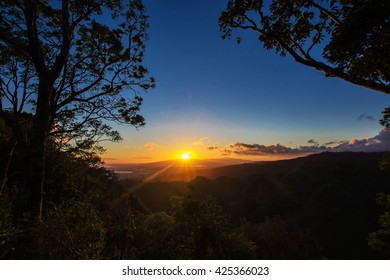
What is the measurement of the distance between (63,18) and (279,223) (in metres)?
55.0

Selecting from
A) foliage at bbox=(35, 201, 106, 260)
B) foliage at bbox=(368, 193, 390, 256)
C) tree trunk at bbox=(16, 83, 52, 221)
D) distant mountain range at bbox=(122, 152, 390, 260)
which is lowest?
distant mountain range at bbox=(122, 152, 390, 260)

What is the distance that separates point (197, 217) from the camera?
16188mm

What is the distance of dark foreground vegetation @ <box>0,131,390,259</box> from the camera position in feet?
21.6

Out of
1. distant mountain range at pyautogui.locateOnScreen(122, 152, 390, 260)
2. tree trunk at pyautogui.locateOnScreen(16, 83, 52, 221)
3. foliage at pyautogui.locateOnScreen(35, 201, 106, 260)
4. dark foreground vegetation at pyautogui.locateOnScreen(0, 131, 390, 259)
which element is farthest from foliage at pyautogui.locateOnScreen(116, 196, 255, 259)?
distant mountain range at pyautogui.locateOnScreen(122, 152, 390, 260)

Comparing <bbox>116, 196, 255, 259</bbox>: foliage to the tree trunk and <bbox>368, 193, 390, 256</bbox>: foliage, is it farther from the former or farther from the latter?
<bbox>368, 193, 390, 256</bbox>: foliage

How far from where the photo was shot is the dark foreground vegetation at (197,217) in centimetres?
659

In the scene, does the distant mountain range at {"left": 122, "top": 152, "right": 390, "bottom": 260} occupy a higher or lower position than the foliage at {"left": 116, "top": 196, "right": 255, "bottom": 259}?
lower

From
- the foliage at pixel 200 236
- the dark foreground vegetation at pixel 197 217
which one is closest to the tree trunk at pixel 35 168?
the dark foreground vegetation at pixel 197 217

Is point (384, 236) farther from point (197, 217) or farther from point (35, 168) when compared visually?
point (35, 168)

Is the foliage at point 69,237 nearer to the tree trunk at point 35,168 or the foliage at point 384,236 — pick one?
the tree trunk at point 35,168

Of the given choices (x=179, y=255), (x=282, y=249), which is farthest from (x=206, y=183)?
(x=179, y=255)

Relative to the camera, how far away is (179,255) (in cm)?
1648

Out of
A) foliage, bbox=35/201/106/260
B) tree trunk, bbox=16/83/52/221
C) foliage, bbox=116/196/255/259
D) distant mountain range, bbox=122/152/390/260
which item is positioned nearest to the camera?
foliage, bbox=35/201/106/260
